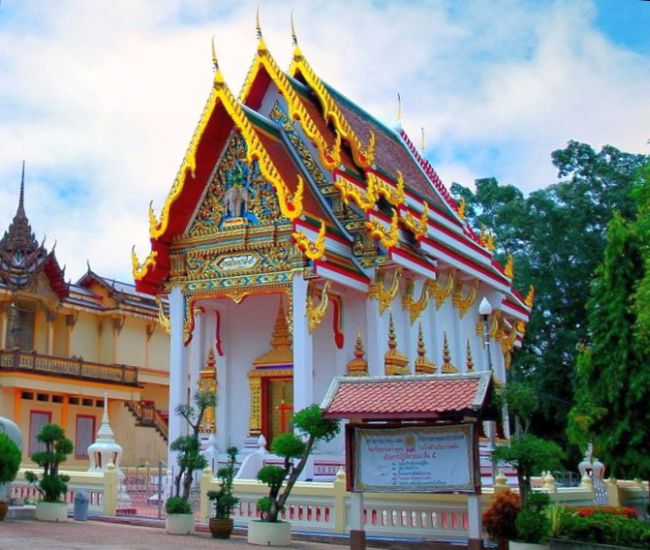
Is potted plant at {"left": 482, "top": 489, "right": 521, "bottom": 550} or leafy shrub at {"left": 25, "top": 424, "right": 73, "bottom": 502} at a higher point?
leafy shrub at {"left": 25, "top": 424, "right": 73, "bottom": 502}

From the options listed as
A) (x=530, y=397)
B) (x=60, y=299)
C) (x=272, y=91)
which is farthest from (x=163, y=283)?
(x=60, y=299)

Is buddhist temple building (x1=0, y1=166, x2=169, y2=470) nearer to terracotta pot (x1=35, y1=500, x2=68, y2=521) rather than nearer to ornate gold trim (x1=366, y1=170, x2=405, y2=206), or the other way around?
ornate gold trim (x1=366, y1=170, x2=405, y2=206)

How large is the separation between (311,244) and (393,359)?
3.11m

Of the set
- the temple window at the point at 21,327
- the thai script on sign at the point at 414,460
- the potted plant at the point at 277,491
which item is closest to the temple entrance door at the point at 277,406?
the potted plant at the point at 277,491

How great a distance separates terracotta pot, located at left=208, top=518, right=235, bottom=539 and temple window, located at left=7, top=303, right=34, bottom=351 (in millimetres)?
19873

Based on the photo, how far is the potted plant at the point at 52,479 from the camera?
14727 millimetres

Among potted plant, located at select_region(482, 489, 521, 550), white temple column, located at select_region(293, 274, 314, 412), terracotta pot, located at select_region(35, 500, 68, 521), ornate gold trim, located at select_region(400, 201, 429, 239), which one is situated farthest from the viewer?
ornate gold trim, located at select_region(400, 201, 429, 239)

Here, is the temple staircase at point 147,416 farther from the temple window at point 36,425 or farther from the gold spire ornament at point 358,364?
the gold spire ornament at point 358,364

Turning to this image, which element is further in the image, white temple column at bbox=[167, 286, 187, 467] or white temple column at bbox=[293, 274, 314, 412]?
white temple column at bbox=[167, 286, 187, 467]

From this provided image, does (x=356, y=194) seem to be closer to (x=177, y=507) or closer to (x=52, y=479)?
(x=177, y=507)

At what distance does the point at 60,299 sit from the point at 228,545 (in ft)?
74.0

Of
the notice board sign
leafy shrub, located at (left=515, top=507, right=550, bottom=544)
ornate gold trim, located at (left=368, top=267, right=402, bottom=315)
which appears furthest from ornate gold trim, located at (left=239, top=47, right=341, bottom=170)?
leafy shrub, located at (left=515, top=507, right=550, bottom=544)

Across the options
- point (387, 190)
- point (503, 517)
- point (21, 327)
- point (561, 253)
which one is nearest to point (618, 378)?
point (503, 517)

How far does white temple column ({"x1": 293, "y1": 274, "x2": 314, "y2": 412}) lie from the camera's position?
17.2 m
